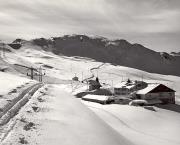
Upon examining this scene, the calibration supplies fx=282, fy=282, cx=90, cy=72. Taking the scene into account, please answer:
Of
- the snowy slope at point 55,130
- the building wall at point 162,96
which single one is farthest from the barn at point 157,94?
the snowy slope at point 55,130

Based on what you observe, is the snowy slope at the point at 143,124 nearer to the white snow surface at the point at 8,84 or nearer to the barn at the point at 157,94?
the white snow surface at the point at 8,84

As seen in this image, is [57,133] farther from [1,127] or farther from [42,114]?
[42,114]

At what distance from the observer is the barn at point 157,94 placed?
6769cm

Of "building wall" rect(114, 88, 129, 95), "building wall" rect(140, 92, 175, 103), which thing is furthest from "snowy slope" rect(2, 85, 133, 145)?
"building wall" rect(114, 88, 129, 95)

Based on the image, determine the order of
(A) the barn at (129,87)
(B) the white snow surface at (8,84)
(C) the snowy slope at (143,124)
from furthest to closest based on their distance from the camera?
(A) the barn at (129,87)
(B) the white snow surface at (8,84)
(C) the snowy slope at (143,124)

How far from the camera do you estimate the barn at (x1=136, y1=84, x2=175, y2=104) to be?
67.7 metres

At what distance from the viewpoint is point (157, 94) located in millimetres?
68938

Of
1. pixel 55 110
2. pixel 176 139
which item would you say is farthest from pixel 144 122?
pixel 55 110

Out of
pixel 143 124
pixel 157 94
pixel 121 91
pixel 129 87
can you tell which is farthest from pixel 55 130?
pixel 121 91

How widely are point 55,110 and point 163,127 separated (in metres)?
18.7

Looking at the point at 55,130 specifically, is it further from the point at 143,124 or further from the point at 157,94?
the point at 157,94

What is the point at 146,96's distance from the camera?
2650 inches

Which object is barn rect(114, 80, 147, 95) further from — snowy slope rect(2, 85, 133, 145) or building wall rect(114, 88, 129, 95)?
snowy slope rect(2, 85, 133, 145)

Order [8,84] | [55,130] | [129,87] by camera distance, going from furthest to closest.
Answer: [129,87] < [8,84] < [55,130]
